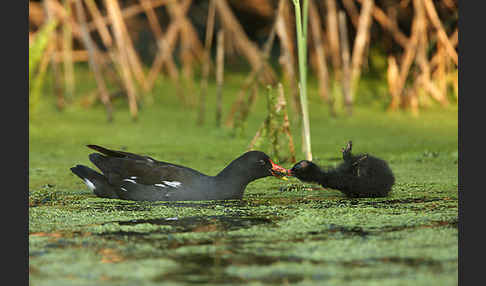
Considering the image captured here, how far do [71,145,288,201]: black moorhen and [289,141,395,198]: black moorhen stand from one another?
150 millimetres

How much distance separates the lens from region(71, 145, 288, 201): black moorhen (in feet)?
13.2

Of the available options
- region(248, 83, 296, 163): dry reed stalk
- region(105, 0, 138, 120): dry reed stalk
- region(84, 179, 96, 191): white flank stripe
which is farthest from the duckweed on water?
region(105, 0, 138, 120): dry reed stalk

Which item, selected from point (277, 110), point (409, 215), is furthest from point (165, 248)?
point (277, 110)

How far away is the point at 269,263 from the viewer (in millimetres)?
2703

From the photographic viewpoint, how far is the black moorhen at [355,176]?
414 centimetres

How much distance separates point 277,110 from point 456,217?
76.1 inches

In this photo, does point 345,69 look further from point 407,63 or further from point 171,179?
point 171,179

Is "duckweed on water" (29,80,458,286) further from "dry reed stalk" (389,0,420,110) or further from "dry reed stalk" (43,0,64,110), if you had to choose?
"dry reed stalk" (389,0,420,110)

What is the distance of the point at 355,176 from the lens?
164 inches

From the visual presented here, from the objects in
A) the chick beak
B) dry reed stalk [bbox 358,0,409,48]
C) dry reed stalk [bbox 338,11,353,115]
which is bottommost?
the chick beak

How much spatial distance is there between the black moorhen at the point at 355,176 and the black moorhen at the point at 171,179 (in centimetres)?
15

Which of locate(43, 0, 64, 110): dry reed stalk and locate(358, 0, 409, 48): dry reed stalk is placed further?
locate(358, 0, 409, 48): dry reed stalk

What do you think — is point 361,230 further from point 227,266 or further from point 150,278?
point 150,278

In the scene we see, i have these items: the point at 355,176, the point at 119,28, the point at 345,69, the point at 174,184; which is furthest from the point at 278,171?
the point at 119,28
